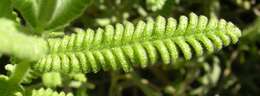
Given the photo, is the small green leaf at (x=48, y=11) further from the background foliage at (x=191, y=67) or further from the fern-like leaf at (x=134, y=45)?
the background foliage at (x=191, y=67)

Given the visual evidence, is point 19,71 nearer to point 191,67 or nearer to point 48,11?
point 48,11

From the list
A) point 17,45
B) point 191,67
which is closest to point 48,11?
point 17,45

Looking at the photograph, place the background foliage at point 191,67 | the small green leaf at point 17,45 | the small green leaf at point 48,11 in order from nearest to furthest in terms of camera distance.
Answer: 1. the small green leaf at point 17,45
2. the small green leaf at point 48,11
3. the background foliage at point 191,67

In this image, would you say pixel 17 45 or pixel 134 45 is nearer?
pixel 17 45

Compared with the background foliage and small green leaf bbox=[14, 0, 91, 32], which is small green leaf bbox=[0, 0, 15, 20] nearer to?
small green leaf bbox=[14, 0, 91, 32]

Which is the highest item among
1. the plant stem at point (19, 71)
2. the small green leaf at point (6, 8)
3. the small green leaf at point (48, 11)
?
the small green leaf at point (6, 8)

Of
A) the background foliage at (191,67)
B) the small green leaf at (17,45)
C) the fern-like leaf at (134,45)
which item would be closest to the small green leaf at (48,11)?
the fern-like leaf at (134,45)
